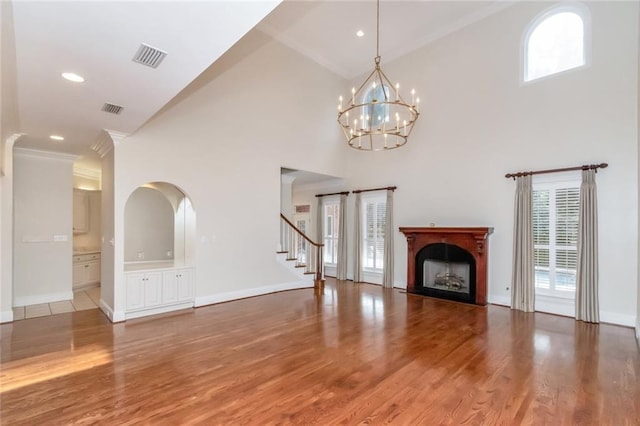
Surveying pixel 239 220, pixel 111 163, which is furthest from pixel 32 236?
pixel 239 220

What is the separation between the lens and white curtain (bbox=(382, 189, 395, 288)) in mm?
7660

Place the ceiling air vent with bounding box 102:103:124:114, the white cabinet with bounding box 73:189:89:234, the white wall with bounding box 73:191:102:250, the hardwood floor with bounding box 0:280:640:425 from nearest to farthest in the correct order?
the hardwood floor with bounding box 0:280:640:425, the ceiling air vent with bounding box 102:103:124:114, the white cabinet with bounding box 73:189:89:234, the white wall with bounding box 73:191:102:250

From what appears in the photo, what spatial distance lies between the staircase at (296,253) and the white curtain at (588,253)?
4834 mm

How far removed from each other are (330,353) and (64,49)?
154 inches

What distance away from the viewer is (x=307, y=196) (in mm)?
10078

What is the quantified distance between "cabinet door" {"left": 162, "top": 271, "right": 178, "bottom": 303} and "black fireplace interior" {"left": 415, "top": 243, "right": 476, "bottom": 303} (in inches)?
198

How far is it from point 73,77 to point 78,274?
6129mm

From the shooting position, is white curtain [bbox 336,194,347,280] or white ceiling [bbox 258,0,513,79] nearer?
white ceiling [bbox 258,0,513,79]

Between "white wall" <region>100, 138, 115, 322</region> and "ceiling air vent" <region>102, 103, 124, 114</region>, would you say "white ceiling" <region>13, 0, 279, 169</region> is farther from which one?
"white wall" <region>100, 138, 115, 322</region>

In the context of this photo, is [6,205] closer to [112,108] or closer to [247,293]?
[112,108]

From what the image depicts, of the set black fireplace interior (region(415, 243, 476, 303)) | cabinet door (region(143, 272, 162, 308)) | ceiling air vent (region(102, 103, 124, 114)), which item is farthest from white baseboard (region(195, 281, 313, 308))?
ceiling air vent (region(102, 103, 124, 114))

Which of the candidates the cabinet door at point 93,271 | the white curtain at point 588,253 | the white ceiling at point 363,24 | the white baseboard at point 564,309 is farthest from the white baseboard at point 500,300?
the cabinet door at point 93,271

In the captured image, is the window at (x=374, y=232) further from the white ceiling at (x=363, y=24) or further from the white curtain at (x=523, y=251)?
the white ceiling at (x=363, y=24)

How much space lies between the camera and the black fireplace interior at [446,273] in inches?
251
